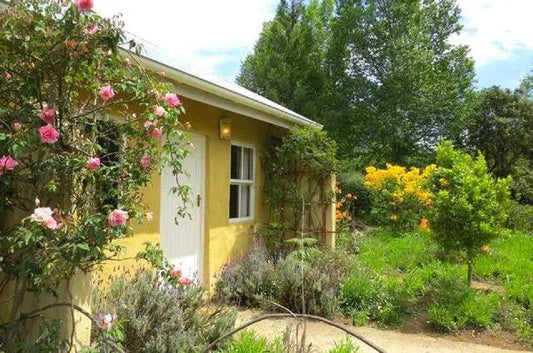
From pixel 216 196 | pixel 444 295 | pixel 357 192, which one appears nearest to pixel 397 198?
pixel 357 192

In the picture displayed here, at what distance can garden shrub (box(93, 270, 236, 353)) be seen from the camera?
4.01 meters

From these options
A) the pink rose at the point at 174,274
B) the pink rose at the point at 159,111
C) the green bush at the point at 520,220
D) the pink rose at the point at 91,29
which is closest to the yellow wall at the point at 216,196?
the pink rose at the point at 174,274

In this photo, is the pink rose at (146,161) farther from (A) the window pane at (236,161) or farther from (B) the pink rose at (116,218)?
(A) the window pane at (236,161)

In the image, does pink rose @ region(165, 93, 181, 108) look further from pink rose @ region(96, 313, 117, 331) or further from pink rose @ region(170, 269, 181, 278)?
pink rose @ region(96, 313, 117, 331)

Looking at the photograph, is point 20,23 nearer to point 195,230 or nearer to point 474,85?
point 195,230

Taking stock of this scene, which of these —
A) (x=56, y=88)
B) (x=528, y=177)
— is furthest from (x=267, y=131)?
(x=528, y=177)

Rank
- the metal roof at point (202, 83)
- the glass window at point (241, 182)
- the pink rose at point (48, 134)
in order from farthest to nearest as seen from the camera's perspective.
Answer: the glass window at point (241, 182), the metal roof at point (202, 83), the pink rose at point (48, 134)

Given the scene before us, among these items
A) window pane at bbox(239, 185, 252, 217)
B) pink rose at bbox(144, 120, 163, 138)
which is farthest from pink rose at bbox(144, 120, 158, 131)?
window pane at bbox(239, 185, 252, 217)

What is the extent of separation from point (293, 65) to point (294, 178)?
1716 centimetres

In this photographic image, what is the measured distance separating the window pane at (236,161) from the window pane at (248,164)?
140mm

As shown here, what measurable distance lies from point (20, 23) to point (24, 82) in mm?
343

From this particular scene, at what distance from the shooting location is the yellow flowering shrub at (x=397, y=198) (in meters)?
12.8

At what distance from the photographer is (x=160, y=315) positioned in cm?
425

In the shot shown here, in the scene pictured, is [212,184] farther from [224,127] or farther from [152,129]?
[152,129]
